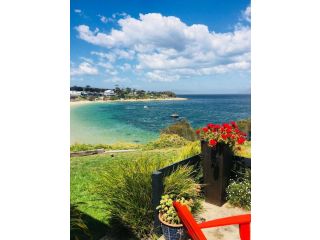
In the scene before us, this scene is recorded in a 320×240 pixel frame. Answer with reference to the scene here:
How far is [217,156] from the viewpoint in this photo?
3156 mm

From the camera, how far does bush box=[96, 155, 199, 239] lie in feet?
8.97

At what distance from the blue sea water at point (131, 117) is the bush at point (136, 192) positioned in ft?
62.4

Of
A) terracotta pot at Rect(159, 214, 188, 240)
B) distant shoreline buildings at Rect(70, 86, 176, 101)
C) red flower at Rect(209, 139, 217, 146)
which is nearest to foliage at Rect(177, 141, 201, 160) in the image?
red flower at Rect(209, 139, 217, 146)

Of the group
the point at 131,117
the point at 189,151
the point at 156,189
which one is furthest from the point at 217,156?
the point at 131,117

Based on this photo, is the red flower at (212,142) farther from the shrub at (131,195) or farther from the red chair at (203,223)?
the red chair at (203,223)

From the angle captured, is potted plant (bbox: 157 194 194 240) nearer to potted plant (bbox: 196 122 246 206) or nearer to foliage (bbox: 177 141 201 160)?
potted plant (bbox: 196 122 246 206)

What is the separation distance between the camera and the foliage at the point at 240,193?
3098 millimetres

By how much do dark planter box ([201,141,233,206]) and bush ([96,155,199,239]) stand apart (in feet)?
1.26

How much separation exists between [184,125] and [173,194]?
38.8ft
